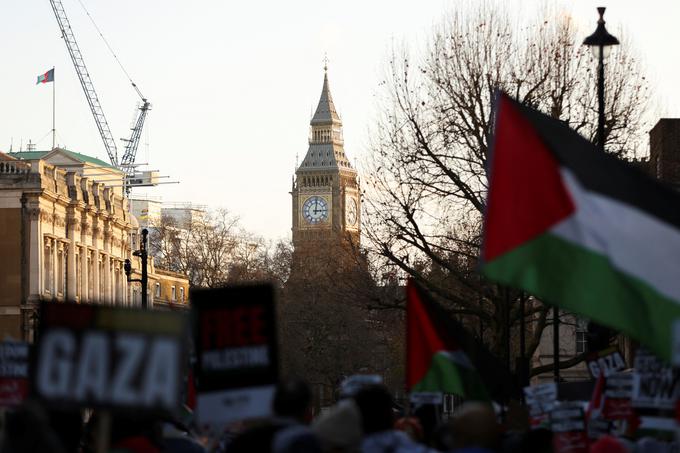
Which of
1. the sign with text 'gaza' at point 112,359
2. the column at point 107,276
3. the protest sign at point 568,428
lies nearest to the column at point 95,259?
the column at point 107,276

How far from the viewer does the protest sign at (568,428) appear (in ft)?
60.6

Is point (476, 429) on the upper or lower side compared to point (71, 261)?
lower

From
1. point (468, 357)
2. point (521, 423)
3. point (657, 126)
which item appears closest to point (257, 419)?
point (468, 357)

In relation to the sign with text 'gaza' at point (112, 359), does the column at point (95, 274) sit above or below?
above

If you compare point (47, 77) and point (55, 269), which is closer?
point (55, 269)

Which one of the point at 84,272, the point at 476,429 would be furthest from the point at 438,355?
the point at 84,272

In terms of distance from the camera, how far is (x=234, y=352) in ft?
42.1

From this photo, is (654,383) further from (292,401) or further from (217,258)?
(217,258)

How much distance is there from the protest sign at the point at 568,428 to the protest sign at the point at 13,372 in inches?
191

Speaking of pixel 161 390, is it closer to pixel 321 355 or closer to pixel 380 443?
pixel 380 443

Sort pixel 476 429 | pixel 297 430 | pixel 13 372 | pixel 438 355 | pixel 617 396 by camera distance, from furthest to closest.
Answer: pixel 617 396 < pixel 438 355 < pixel 13 372 < pixel 476 429 < pixel 297 430

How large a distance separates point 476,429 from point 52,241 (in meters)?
91.4

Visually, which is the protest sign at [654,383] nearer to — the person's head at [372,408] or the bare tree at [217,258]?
the person's head at [372,408]

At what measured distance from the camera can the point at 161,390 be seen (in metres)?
9.98
